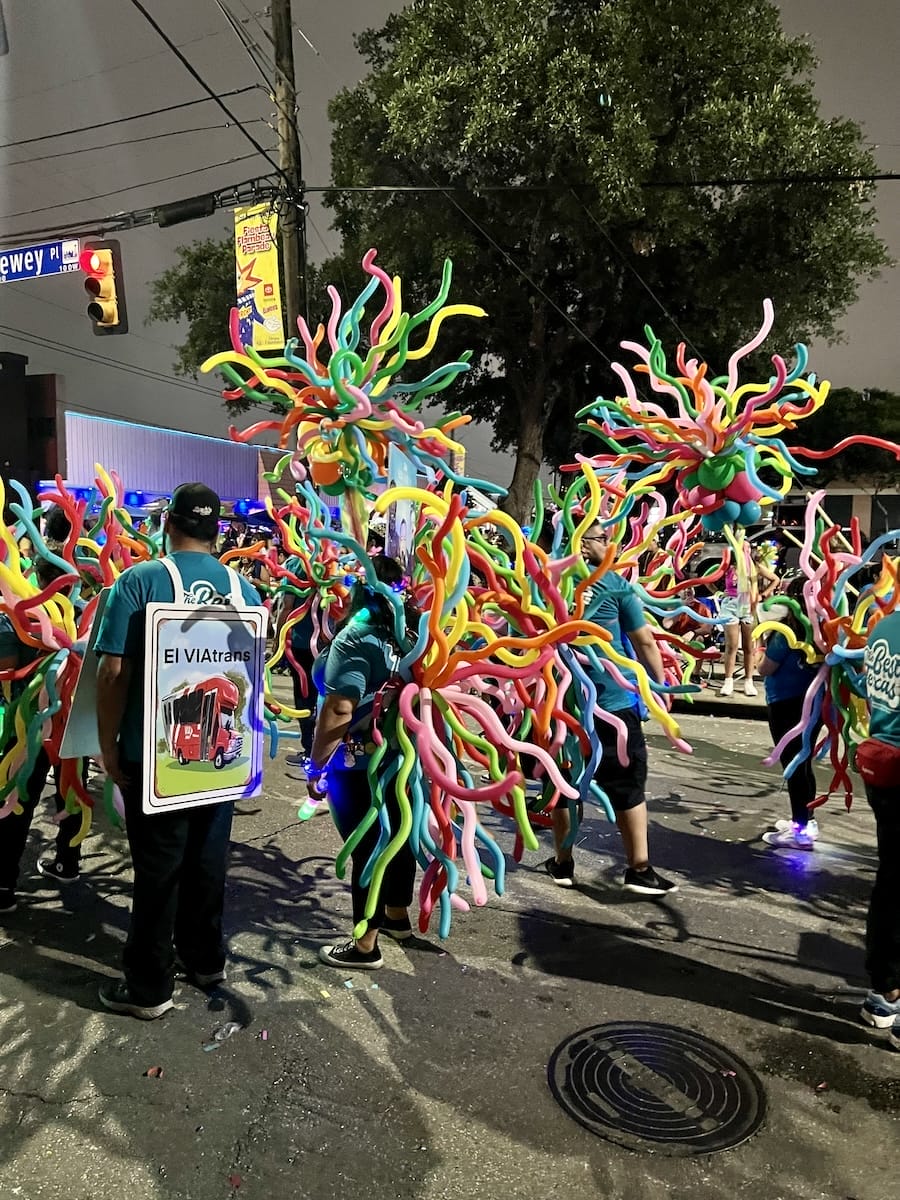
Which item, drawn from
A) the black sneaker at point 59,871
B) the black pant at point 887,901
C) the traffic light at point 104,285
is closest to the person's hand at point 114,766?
the black sneaker at point 59,871

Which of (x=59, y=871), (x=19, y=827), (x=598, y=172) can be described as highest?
(x=598, y=172)


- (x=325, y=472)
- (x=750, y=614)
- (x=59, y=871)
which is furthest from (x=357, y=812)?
(x=750, y=614)

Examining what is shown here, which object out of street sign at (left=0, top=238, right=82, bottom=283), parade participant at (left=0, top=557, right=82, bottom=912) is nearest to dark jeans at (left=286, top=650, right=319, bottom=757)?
parade participant at (left=0, top=557, right=82, bottom=912)

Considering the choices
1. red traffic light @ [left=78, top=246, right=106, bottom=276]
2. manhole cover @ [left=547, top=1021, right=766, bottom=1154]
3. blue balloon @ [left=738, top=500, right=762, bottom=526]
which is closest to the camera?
manhole cover @ [left=547, top=1021, right=766, bottom=1154]

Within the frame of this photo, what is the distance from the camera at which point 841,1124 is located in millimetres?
2461

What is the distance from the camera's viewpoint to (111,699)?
2.72 m

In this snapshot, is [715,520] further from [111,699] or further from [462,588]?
[111,699]

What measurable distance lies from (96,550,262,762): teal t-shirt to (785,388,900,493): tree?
1173 inches

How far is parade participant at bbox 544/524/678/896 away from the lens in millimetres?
3959

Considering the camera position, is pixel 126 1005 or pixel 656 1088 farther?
pixel 126 1005

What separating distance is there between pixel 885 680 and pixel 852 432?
30.1 m

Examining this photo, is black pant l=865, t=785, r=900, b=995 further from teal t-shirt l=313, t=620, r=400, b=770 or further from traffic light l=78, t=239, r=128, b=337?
traffic light l=78, t=239, r=128, b=337

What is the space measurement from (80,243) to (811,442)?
26.6 m

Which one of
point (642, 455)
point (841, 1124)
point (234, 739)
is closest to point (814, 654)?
point (642, 455)
